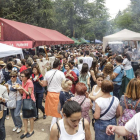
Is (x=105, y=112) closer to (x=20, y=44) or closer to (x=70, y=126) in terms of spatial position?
(x=70, y=126)

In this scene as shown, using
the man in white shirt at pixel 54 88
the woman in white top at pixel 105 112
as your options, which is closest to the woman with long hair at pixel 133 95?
the woman in white top at pixel 105 112

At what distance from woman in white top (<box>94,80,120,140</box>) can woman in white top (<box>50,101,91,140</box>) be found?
0.76 metres

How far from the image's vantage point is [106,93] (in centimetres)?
278

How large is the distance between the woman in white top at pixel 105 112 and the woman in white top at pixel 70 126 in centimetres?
76

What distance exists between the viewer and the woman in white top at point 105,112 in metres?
2.66

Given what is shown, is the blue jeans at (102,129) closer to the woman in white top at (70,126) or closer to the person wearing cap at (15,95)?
the woman in white top at (70,126)

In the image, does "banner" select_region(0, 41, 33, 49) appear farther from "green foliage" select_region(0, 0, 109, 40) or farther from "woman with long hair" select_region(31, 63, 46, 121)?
"green foliage" select_region(0, 0, 109, 40)

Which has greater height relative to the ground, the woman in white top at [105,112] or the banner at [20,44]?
the banner at [20,44]

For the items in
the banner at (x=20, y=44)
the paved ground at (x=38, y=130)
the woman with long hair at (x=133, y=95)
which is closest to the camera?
the woman with long hair at (x=133, y=95)

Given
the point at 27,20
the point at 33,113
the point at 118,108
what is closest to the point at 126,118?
the point at 118,108

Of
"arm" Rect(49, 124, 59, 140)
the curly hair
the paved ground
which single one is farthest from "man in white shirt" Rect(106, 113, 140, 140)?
the curly hair

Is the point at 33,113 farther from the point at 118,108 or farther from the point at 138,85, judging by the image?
the point at 138,85

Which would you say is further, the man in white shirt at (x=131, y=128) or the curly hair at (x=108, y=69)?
the curly hair at (x=108, y=69)

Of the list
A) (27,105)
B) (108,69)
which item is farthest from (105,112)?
(27,105)
